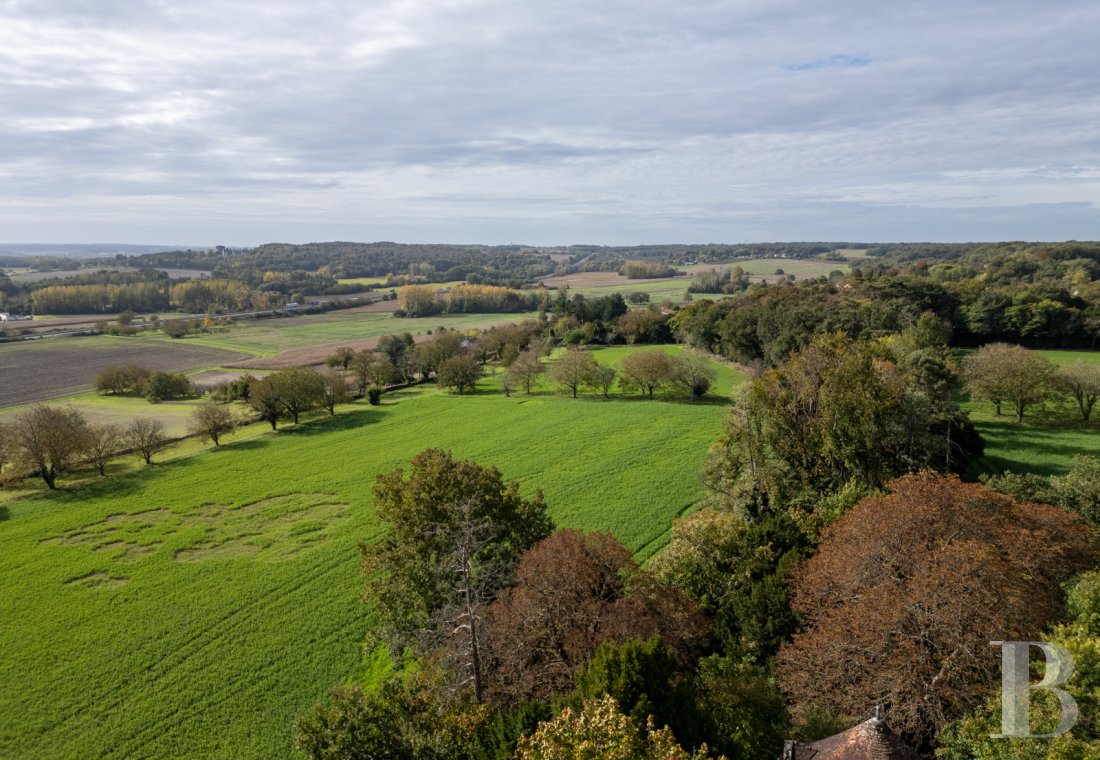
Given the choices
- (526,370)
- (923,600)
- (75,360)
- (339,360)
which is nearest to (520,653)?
(923,600)

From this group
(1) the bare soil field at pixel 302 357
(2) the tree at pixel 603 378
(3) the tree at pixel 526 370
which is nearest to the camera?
(2) the tree at pixel 603 378

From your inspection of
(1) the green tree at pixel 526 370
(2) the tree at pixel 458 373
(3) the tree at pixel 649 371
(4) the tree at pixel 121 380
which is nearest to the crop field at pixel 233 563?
(3) the tree at pixel 649 371

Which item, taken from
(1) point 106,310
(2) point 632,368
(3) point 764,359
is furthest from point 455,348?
(1) point 106,310

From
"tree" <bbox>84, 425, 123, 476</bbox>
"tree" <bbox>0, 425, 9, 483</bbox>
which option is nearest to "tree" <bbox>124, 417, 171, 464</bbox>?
"tree" <bbox>84, 425, 123, 476</bbox>

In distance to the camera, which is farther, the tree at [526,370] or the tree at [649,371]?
the tree at [526,370]

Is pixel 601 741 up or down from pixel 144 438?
up

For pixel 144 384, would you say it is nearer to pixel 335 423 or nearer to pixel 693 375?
pixel 335 423

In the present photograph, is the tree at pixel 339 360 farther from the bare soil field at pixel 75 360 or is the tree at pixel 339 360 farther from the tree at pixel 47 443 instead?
the tree at pixel 47 443
